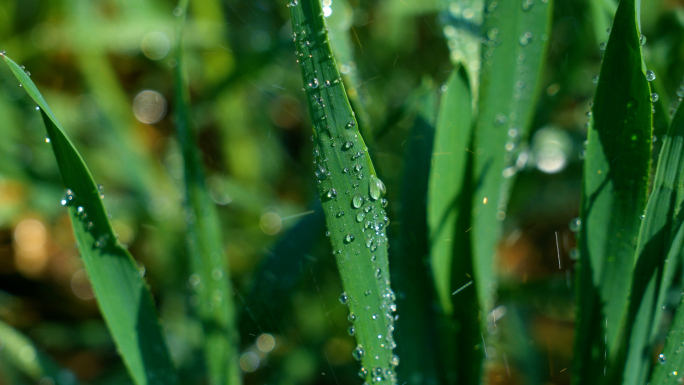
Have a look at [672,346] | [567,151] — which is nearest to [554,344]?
[567,151]

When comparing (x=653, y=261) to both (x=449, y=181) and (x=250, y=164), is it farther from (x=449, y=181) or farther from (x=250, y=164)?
(x=250, y=164)

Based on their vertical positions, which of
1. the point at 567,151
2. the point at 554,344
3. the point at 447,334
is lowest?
the point at 554,344

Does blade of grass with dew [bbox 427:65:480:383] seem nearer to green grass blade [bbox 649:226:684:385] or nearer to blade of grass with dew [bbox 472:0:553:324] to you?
blade of grass with dew [bbox 472:0:553:324]

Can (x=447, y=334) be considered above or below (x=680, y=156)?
below

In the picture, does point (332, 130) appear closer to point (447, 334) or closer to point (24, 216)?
point (447, 334)

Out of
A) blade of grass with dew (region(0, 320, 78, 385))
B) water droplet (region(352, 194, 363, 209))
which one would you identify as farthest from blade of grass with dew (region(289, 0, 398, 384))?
blade of grass with dew (region(0, 320, 78, 385))

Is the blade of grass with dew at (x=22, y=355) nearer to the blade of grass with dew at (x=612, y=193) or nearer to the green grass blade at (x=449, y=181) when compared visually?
the green grass blade at (x=449, y=181)
